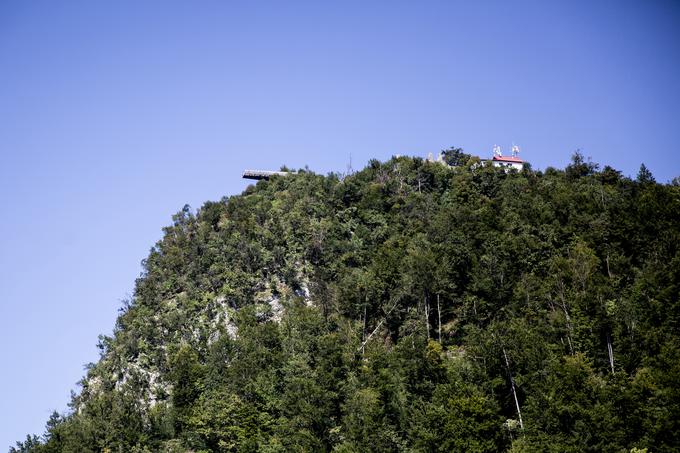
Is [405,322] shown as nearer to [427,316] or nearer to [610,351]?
[427,316]

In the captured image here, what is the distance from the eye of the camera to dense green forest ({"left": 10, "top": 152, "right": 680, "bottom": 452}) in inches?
2309

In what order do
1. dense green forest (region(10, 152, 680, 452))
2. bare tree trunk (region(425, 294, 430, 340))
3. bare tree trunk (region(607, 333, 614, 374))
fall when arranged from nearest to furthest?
dense green forest (region(10, 152, 680, 452)) → bare tree trunk (region(607, 333, 614, 374)) → bare tree trunk (region(425, 294, 430, 340))

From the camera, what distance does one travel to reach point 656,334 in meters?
62.8

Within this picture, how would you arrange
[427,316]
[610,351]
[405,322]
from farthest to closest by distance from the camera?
[405,322] → [427,316] → [610,351]

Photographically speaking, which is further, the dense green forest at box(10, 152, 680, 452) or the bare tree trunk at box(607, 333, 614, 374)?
the bare tree trunk at box(607, 333, 614, 374)

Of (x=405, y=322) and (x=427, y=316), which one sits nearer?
(x=427, y=316)

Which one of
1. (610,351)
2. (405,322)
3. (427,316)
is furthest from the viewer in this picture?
(405,322)

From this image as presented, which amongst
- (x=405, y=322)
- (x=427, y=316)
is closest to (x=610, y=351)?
(x=427, y=316)

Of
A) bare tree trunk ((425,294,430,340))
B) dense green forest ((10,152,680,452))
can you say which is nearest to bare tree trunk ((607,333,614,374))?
dense green forest ((10,152,680,452))

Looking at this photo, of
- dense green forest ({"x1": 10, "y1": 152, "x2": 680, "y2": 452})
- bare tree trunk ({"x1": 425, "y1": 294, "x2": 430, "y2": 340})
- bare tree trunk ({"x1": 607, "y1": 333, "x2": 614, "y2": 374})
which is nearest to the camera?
dense green forest ({"x1": 10, "y1": 152, "x2": 680, "y2": 452})

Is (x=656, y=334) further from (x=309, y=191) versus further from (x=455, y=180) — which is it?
(x=309, y=191)

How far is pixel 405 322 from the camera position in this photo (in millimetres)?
78812

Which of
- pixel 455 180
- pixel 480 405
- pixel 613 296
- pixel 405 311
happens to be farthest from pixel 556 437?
pixel 455 180

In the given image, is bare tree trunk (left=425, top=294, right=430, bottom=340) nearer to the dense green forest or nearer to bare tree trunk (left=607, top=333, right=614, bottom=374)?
the dense green forest
